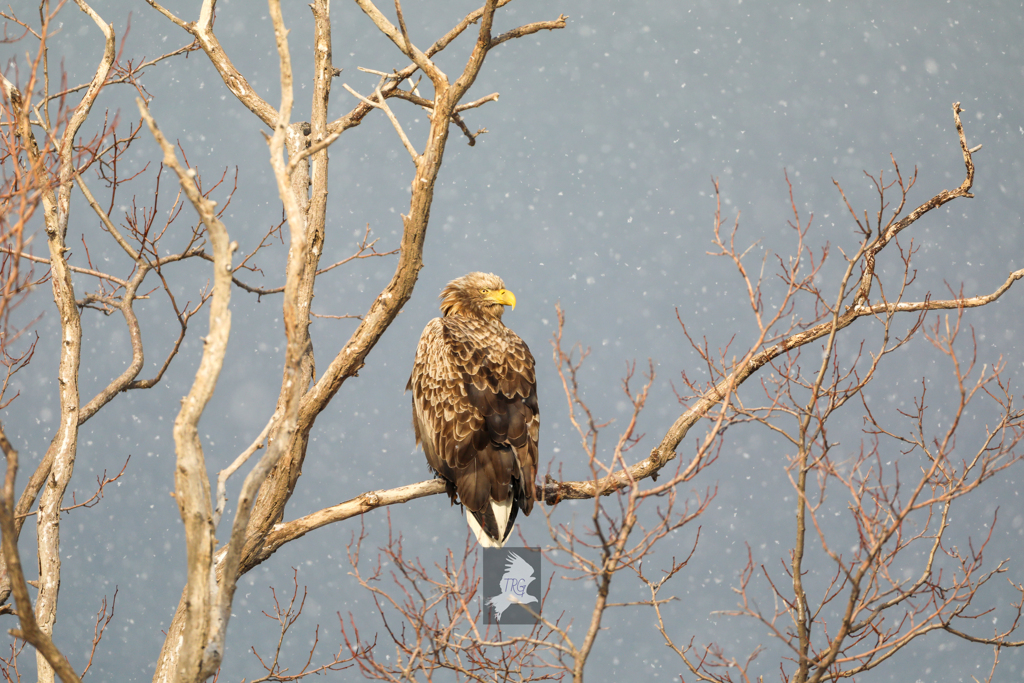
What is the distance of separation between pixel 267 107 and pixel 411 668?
3.38m

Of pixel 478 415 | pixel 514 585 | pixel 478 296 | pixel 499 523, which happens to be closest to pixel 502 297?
pixel 478 296

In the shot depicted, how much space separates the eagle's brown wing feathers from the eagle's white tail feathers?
40 millimetres

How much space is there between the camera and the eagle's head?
5.45 meters

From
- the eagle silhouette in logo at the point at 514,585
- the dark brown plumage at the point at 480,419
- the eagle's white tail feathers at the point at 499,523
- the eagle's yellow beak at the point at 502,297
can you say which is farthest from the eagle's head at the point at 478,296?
the eagle silhouette in logo at the point at 514,585

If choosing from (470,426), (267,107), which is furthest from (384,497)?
(267,107)

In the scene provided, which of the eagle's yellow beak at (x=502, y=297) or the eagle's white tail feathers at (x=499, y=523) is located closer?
the eagle's white tail feathers at (x=499, y=523)

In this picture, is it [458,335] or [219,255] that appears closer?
[219,255]

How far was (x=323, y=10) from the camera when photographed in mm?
4516

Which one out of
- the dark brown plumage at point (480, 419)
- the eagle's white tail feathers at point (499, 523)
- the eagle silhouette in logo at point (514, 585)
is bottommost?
the eagle silhouette in logo at point (514, 585)

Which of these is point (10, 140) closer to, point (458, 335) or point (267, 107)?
point (267, 107)

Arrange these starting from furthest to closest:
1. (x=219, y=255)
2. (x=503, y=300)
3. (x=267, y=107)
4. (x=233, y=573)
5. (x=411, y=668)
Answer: (x=503, y=300) → (x=267, y=107) → (x=411, y=668) → (x=233, y=573) → (x=219, y=255)

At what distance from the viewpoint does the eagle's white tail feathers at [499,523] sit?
185 inches

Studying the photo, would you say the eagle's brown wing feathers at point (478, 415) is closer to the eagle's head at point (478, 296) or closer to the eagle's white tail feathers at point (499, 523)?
the eagle's white tail feathers at point (499, 523)

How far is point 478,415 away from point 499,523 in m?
0.66
